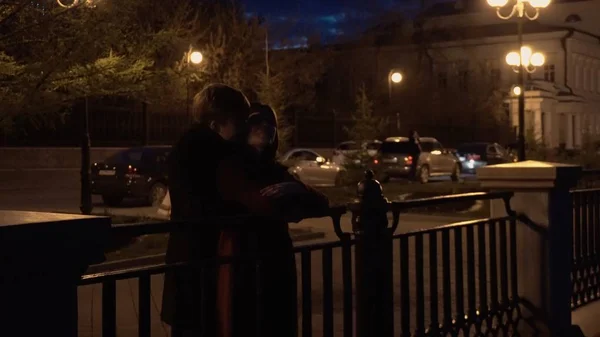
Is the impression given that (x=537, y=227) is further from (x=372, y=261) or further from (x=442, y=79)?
(x=442, y=79)

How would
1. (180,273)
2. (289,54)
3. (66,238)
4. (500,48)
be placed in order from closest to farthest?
(66,238)
(180,273)
(289,54)
(500,48)

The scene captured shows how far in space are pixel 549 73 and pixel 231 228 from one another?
6650 centimetres

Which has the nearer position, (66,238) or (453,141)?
(66,238)

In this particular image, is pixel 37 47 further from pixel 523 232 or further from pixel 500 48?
pixel 500 48

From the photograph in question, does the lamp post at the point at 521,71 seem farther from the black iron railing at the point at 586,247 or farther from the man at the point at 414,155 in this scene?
the black iron railing at the point at 586,247

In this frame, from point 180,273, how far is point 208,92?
89 centimetres

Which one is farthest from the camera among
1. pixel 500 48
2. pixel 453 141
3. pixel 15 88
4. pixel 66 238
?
pixel 500 48

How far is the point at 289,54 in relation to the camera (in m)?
48.1

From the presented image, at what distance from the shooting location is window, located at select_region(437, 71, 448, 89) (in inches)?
2559

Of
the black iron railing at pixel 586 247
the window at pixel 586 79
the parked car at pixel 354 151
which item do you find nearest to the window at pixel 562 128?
the window at pixel 586 79

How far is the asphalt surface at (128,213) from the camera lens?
8148 millimetres

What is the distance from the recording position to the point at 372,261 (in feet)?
14.0

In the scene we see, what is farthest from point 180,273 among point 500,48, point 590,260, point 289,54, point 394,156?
point 500,48

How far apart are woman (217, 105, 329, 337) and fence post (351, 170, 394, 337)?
38 cm
